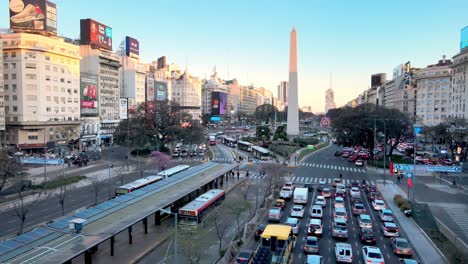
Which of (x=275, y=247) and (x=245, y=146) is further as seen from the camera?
(x=245, y=146)

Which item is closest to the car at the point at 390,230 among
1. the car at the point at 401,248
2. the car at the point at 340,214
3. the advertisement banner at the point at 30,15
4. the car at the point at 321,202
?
the car at the point at 401,248

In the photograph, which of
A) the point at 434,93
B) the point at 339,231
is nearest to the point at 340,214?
the point at 339,231

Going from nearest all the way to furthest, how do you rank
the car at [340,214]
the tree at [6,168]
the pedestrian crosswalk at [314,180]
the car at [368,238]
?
1. the car at [368,238]
2. the car at [340,214]
3. the tree at [6,168]
4. the pedestrian crosswalk at [314,180]

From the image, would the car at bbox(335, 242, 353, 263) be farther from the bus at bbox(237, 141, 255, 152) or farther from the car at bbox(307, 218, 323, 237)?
the bus at bbox(237, 141, 255, 152)

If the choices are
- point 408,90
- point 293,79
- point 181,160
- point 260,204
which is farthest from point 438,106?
point 260,204

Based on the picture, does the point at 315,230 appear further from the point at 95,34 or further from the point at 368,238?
the point at 95,34

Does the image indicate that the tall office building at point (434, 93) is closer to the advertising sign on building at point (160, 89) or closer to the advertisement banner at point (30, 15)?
the advertising sign on building at point (160, 89)
